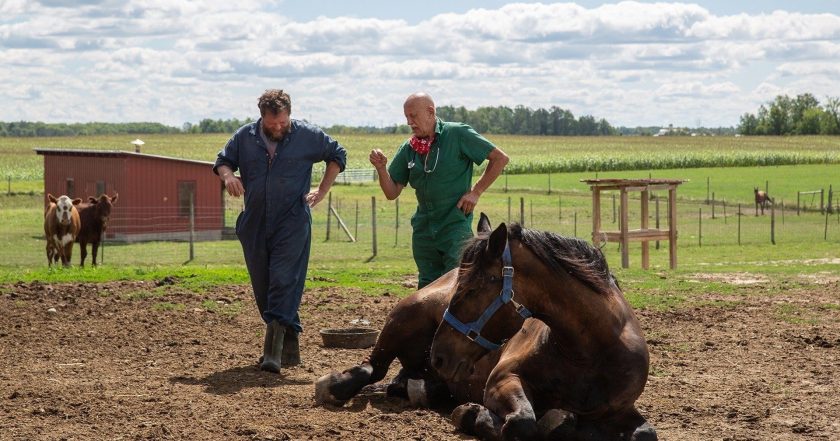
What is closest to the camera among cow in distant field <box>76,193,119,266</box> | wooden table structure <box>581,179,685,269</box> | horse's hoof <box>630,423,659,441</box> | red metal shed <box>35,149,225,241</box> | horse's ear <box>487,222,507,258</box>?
horse's ear <box>487,222,507,258</box>

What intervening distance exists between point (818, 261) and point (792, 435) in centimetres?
1734

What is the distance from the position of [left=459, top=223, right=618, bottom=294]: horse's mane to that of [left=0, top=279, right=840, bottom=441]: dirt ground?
1108 millimetres

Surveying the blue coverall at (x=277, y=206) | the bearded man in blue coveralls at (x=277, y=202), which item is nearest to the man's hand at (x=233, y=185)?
the bearded man in blue coveralls at (x=277, y=202)

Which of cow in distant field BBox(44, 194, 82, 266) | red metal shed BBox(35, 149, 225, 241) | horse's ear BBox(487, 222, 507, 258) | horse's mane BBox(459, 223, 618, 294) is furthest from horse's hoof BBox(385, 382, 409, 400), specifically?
red metal shed BBox(35, 149, 225, 241)

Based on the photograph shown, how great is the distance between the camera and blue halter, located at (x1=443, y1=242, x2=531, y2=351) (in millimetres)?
5422

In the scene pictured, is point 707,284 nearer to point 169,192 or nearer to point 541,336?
point 541,336

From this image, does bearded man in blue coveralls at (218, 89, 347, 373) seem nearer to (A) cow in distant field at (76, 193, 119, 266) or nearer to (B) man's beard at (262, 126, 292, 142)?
(B) man's beard at (262, 126, 292, 142)

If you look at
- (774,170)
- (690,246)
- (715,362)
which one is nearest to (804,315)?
(715,362)

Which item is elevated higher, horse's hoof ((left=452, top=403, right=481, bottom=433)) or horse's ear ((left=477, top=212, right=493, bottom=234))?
horse's ear ((left=477, top=212, right=493, bottom=234))

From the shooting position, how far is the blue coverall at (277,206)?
8281 millimetres

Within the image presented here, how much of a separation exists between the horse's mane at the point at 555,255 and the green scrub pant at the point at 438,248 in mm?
2196

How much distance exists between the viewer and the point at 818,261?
74.4ft

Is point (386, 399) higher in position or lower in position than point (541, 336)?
lower

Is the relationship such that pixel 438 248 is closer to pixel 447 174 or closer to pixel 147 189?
pixel 447 174
